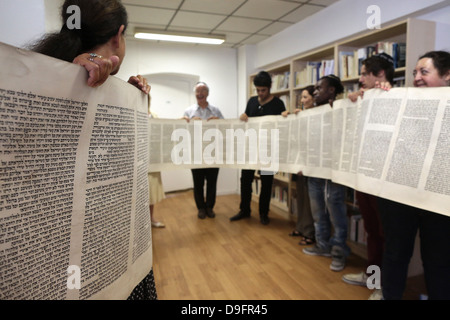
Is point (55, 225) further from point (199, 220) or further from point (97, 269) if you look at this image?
point (199, 220)

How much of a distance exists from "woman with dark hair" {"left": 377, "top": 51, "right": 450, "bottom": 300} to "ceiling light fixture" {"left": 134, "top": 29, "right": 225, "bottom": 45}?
3.31m

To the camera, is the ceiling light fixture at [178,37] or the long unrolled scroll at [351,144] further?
the ceiling light fixture at [178,37]

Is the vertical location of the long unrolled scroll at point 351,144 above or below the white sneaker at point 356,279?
above

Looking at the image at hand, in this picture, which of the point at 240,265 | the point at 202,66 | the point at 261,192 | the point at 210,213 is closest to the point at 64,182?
the point at 240,265

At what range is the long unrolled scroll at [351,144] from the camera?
108 cm

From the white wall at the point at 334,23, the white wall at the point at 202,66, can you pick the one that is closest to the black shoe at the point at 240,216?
the white wall at the point at 202,66

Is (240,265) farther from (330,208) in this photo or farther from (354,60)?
(354,60)

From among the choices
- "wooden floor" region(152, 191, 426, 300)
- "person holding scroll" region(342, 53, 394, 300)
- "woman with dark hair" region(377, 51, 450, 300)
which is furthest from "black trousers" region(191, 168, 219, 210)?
"woman with dark hair" region(377, 51, 450, 300)

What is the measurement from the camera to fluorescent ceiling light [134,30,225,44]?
12.8 ft

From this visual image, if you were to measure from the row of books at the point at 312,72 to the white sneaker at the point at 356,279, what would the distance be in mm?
2004

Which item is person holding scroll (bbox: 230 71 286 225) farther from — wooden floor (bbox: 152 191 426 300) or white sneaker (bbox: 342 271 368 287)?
white sneaker (bbox: 342 271 368 287)

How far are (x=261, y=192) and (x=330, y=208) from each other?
48.2 inches

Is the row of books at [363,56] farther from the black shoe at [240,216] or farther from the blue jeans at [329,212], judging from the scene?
the black shoe at [240,216]

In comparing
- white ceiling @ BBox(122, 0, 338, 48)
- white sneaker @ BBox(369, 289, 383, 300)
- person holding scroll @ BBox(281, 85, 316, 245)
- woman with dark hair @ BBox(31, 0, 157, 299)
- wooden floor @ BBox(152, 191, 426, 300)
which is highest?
white ceiling @ BBox(122, 0, 338, 48)
